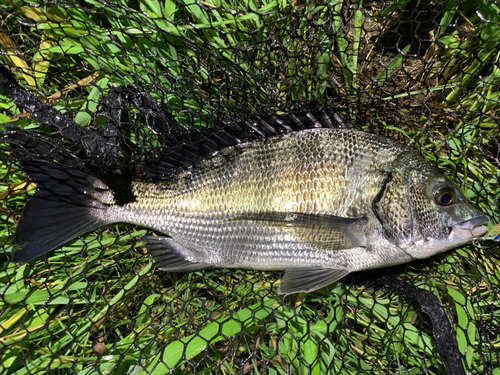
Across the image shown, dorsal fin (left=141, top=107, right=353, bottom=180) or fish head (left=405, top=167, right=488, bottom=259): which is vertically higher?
dorsal fin (left=141, top=107, right=353, bottom=180)

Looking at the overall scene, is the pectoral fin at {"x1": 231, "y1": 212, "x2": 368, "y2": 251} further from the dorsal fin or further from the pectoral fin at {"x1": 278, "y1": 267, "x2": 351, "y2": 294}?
the dorsal fin

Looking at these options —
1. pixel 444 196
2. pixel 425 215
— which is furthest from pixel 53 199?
pixel 444 196

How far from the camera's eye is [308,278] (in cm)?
205

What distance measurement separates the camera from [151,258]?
2348 mm

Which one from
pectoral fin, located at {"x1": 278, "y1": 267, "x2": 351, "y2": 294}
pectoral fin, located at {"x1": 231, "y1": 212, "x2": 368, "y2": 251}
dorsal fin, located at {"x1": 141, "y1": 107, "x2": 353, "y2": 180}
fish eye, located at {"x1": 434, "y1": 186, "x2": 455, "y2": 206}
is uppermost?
dorsal fin, located at {"x1": 141, "y1": 107, "x2": 353, "y2": 180}

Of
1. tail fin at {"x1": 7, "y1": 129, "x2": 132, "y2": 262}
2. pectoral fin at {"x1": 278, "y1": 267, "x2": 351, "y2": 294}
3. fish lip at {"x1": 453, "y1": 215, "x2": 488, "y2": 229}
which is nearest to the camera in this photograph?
fish lip at {"x1": 453, "y1": 215, "x2": 488, "y2": 229}

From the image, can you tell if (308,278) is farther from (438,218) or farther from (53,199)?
(53,199)

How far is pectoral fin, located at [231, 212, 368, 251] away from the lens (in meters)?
1.95

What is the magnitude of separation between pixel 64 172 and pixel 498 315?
303 centimetres

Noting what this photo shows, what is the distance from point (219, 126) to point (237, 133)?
154mm

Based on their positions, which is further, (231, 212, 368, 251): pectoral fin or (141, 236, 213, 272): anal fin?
(141, 236, 213, 272): anal fin

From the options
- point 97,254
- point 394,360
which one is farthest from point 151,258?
point 394,360

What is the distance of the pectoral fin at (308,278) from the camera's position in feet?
6.62

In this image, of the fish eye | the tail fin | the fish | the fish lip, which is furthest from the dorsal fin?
the fish lip
